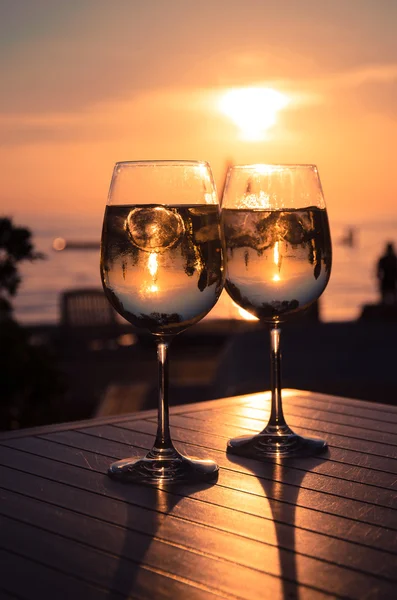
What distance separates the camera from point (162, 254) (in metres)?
1.27

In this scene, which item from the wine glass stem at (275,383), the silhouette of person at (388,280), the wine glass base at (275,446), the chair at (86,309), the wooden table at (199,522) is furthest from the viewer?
the chair at (86,309)

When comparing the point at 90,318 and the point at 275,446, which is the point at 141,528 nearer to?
the point at 275,446

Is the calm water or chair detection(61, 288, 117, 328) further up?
chair detection(61, 288, 117, 328)

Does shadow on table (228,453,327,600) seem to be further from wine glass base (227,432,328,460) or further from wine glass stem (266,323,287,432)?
wine glass stem (266,323,287,432)

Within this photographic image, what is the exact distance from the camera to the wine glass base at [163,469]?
Answer: 1.26 metres

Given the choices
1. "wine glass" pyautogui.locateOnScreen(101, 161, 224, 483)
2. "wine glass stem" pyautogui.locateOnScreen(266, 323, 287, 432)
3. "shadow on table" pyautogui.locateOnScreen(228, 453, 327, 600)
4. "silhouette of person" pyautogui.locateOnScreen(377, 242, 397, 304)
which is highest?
"wine glass" pyautogui.locateOnScreen(101, 161, 224, 483)

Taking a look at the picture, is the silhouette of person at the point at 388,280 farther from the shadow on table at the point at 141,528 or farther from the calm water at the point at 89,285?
the shadow on table at the point at 141,528

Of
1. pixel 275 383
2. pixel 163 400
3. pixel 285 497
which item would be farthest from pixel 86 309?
pixel 285 497

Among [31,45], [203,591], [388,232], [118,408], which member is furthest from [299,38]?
[388,232]

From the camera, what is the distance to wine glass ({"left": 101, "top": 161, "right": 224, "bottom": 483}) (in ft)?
4.17

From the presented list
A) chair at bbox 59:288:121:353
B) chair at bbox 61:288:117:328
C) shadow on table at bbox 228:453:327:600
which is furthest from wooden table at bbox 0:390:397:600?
chair at bbox 61:288:117:328

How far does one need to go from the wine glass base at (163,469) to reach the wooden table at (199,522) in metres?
0.02

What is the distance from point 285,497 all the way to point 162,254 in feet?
1.18

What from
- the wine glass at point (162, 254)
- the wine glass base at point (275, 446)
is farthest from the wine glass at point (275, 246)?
the wine glass at point (162, 254)
